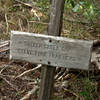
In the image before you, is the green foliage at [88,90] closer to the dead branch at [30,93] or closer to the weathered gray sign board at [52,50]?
the dead branch at [30,93]

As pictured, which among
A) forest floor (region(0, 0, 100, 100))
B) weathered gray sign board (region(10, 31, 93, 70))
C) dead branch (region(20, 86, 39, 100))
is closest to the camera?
weathered gray sign board (region(10, 31, 93, 70))

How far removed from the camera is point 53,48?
1.97 meters

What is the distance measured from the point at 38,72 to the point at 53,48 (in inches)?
66.3

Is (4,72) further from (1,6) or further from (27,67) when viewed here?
(1,6)

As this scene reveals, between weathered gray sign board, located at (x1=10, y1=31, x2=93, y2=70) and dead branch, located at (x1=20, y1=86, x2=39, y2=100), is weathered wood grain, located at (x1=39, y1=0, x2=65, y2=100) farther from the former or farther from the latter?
dead branch, located at (x1=20, y1=86, x2=39, y2=100)

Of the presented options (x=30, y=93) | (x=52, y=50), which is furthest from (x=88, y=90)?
(x=52, y=50)

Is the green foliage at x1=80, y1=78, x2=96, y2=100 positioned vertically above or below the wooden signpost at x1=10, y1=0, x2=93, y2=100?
below

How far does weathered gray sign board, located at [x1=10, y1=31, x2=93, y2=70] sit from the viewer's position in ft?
6.39

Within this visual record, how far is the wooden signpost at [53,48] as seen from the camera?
1.95 m

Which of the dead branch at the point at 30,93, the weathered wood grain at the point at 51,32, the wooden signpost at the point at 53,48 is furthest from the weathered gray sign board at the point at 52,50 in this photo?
the dead branch at the point at 30,93

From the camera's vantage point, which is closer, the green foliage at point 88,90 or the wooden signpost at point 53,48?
the wooden signpost at point 53,48

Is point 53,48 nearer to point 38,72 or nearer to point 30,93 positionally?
point 30,93

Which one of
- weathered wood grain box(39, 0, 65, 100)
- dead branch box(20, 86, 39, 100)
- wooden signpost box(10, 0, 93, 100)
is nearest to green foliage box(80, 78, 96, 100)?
dead branch box(20, 86, 39, 100)

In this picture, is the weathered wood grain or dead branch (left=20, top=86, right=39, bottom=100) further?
Answer: dead branch (left=20, top=86, right=39, bottom=100)
